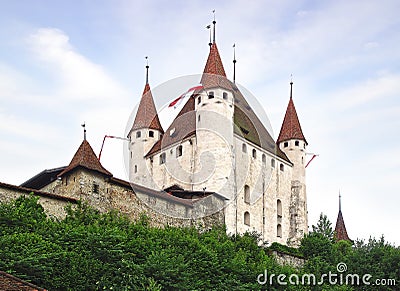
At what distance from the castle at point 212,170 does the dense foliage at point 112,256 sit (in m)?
2.97

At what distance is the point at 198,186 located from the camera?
5350 cm

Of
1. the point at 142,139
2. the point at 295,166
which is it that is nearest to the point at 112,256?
the point at 142,139

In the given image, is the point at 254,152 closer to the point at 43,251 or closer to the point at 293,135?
the point at 293,135

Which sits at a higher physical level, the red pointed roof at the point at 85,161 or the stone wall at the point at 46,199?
the red pointed roof at the point at 85,161

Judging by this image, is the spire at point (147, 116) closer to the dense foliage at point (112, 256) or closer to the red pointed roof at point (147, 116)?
the red pointed roof at point (147, 116)

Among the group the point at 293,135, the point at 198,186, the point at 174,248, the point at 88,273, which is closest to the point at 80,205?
the point at 174,248

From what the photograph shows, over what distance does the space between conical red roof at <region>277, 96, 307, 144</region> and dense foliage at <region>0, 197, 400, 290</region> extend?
2341cm

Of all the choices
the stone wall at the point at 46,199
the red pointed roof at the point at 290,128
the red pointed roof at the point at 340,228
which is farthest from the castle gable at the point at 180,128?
the red pointed roof at the point at 340,228

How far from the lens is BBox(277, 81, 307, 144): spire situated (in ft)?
213

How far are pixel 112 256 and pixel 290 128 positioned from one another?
119 ft

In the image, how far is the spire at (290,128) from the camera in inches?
2554

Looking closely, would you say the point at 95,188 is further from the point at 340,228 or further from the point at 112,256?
the point at 340,228

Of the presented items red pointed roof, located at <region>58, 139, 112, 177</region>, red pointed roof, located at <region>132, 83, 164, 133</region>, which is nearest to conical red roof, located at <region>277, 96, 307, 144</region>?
red pointed roof, located at <region>132, 83, 164, 133</region>

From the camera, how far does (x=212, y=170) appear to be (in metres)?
53.8
